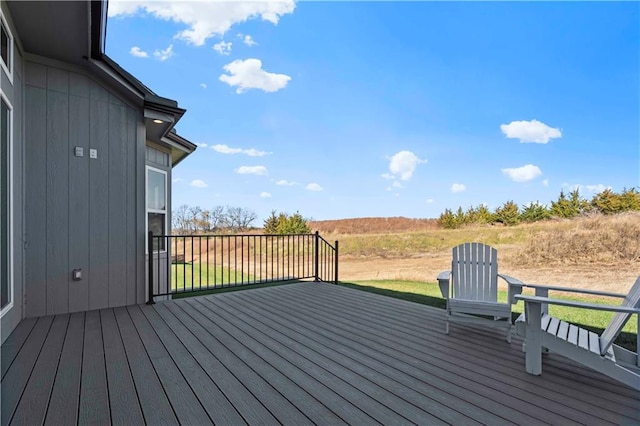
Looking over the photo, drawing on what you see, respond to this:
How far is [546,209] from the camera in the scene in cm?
1461

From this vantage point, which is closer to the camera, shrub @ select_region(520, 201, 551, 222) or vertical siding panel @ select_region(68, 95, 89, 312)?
vertical siding panel @ select_region(68, 95, 89, 312)

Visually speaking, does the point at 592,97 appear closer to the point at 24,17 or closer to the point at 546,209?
the point at 546,209

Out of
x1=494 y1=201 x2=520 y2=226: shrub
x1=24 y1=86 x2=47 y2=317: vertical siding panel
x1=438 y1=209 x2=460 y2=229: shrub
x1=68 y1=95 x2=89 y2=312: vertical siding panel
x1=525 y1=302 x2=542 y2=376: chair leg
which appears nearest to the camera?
x1=525 y1=302 x2=542 y2=376: chair leg

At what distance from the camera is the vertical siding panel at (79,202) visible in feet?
12.9

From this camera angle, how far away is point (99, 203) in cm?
414

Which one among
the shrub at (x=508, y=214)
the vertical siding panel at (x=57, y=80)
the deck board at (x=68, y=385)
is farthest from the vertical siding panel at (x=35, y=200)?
the shrub at (x=508, y=214)

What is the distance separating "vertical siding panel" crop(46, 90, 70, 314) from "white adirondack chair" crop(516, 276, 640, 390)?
192 inches

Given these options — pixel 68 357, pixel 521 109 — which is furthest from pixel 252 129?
pixel 68 357

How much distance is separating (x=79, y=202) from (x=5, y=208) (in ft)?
3.23

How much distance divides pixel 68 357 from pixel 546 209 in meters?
17.4

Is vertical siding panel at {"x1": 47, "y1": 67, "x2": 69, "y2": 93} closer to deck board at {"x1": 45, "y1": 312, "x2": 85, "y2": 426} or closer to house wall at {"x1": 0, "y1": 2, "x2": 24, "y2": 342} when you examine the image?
house wall at {"x1": 0, "y1": 2, "x2": 24, "y2": 342}

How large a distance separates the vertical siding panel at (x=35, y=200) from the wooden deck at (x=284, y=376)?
32cm

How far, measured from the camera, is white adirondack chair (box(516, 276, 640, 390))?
6.95 feet

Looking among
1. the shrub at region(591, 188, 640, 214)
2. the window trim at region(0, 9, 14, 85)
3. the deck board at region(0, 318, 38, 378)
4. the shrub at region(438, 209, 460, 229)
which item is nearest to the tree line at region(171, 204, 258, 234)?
the shrub at region(438, 209, 460, 229)
